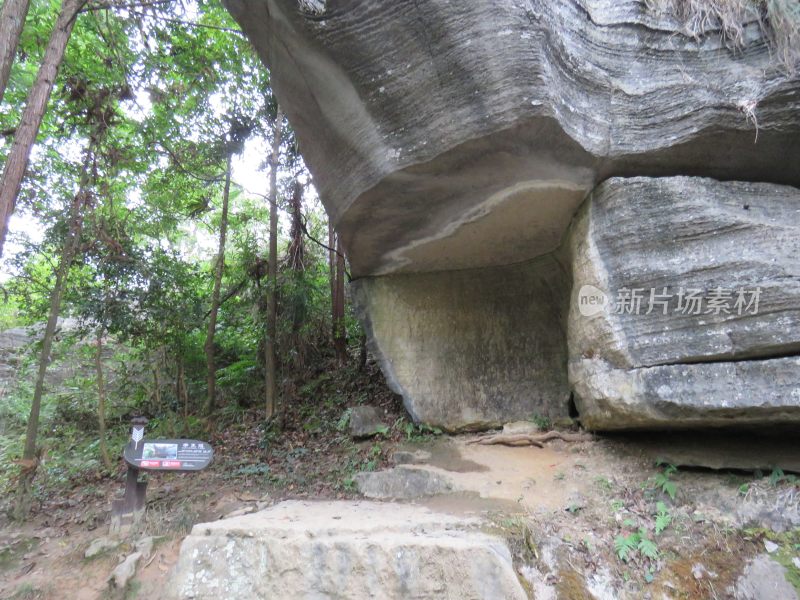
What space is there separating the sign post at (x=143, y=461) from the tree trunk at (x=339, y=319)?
415cm

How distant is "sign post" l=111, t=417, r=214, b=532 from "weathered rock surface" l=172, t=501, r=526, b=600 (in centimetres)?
94

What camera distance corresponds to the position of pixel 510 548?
3.49 metres

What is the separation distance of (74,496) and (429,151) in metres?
5.89

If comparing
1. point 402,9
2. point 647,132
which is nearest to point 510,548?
point 647,132

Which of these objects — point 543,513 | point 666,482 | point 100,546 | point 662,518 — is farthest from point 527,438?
point 100,546

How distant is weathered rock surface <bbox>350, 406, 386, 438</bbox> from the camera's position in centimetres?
630

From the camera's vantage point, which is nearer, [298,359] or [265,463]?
[265,463]

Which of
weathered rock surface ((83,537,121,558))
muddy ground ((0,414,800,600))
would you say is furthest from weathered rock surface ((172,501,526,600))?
weathered rock surface ((83,537,121,558))

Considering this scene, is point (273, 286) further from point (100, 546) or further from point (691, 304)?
point (691, 304)

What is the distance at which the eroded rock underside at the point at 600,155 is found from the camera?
12.0 ft

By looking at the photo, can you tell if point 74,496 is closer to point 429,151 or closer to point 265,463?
point 265,463

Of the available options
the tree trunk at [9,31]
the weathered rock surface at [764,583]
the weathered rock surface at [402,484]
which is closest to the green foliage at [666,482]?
the weathered rock surface at [764,583]

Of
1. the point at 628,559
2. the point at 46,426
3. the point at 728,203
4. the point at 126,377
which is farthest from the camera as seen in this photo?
the point at 126,377

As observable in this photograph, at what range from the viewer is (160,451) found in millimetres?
4445
